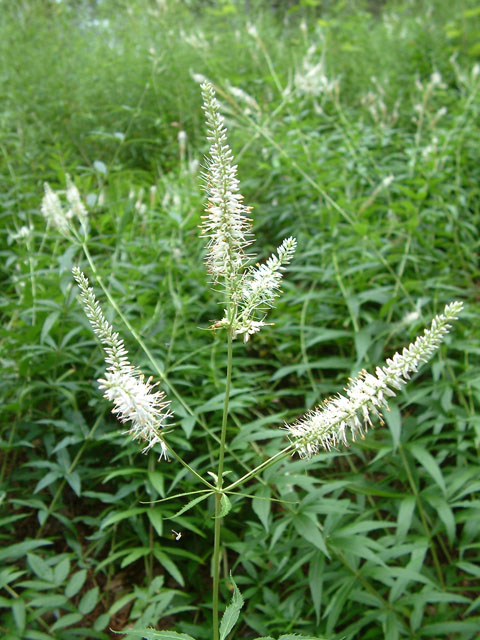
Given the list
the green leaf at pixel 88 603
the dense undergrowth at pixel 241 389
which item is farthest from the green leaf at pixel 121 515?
the green leaf at pixel 88 603

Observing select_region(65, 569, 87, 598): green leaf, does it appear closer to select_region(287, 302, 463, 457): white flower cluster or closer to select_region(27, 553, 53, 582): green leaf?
select_region(27, 553, 53, 582): green leaf

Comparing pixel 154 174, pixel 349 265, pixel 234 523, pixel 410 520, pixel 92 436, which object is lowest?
pixel 234 523

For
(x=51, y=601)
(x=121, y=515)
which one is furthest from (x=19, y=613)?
(x=121, y=515)

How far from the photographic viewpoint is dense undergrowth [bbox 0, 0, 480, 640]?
7.30 feet

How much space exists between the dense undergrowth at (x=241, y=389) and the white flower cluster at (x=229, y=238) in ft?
0.44

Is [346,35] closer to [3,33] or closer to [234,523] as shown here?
[3,33]

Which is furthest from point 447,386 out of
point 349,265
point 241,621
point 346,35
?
point 346,35

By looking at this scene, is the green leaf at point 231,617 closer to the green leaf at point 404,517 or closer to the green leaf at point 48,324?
the green leaf at point 404,517

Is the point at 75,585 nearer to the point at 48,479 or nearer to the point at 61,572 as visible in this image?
the point at 61,572

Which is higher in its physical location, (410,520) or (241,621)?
(410,520)

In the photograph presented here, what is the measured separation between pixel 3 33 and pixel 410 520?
5.74m

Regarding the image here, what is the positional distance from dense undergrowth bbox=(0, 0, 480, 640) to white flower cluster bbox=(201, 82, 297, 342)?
134 mm

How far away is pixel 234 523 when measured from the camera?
8.91 ft

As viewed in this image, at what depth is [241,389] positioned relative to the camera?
107 inches
